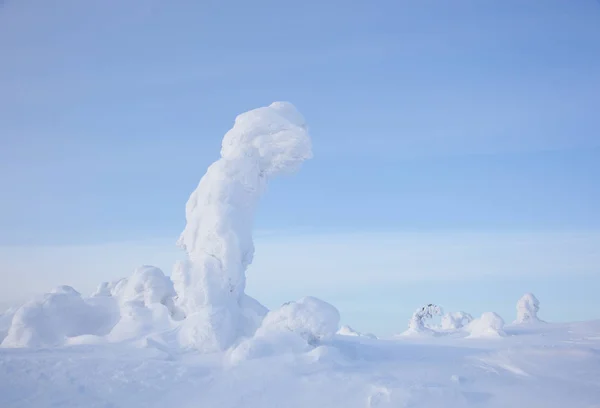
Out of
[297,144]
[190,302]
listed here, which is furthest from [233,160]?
[190,302]

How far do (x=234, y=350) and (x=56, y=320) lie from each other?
860cm

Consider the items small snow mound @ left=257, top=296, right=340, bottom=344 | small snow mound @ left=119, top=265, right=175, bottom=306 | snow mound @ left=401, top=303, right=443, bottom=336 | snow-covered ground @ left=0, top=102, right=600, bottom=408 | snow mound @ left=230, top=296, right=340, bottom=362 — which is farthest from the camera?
snow mound @ left=401, top=303, right=443, bottom=336

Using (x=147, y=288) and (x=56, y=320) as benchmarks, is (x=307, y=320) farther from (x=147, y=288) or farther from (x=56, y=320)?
(x=56, y=320)

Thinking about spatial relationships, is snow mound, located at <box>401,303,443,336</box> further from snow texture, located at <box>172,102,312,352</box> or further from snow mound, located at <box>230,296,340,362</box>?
snow mound, located at <box>230,296,340,362</box>

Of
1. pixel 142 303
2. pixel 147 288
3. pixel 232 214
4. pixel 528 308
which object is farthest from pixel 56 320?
pixel 528 308

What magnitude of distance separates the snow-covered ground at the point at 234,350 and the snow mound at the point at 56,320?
5 cm

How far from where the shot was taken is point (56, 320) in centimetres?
2102

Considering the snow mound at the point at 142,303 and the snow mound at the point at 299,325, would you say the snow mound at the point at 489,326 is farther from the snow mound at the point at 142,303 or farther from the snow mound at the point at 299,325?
the snow mound at the point at 142,303

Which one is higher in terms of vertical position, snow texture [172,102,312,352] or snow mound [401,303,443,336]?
snow texture [172,102,312,352]

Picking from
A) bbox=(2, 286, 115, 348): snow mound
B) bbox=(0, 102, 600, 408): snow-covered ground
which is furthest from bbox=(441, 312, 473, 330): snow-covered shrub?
bbox=(2, 286, 115, 348): snow mound

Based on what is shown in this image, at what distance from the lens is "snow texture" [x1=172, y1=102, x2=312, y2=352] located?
790 inches

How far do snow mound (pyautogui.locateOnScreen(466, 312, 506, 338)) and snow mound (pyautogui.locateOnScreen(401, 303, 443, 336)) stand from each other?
797 cm

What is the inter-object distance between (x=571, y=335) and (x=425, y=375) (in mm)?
16315

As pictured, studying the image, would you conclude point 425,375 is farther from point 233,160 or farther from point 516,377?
point 233,160
